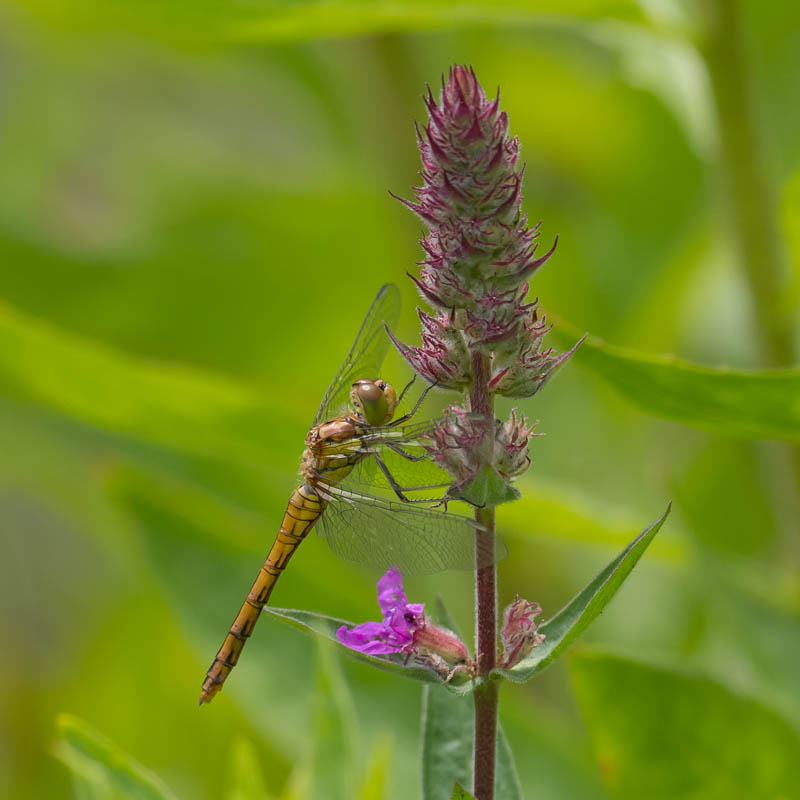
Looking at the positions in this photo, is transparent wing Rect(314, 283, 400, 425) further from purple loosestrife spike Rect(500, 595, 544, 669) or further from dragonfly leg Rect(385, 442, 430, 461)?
purple loosestrife spike Rect(500, 595, 544, 669)

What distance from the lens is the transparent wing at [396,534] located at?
44.6 inches

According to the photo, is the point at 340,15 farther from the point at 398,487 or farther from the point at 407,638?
the point at 407,638

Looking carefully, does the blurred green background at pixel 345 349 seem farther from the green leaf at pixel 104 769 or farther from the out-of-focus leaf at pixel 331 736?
the green leaf at pixel 104 769

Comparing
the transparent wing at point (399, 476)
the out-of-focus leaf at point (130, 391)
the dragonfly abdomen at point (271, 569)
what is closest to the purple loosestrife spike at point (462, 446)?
the transparent wing at point (399, 476)

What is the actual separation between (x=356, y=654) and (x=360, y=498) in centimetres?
41

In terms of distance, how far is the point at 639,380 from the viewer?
4.16 feet

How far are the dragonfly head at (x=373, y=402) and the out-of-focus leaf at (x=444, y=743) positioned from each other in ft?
1.32

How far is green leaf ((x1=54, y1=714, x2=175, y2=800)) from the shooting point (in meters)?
1.14

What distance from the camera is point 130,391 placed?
1703 mm

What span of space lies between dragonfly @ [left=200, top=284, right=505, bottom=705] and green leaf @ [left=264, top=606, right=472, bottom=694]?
0.20 metres

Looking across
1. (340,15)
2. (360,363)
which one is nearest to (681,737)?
(360,363)

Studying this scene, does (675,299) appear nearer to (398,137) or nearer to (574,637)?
(398,137)

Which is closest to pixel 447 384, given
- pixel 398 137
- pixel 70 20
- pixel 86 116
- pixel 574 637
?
pixel 574 637

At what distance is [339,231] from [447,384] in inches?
69.7
